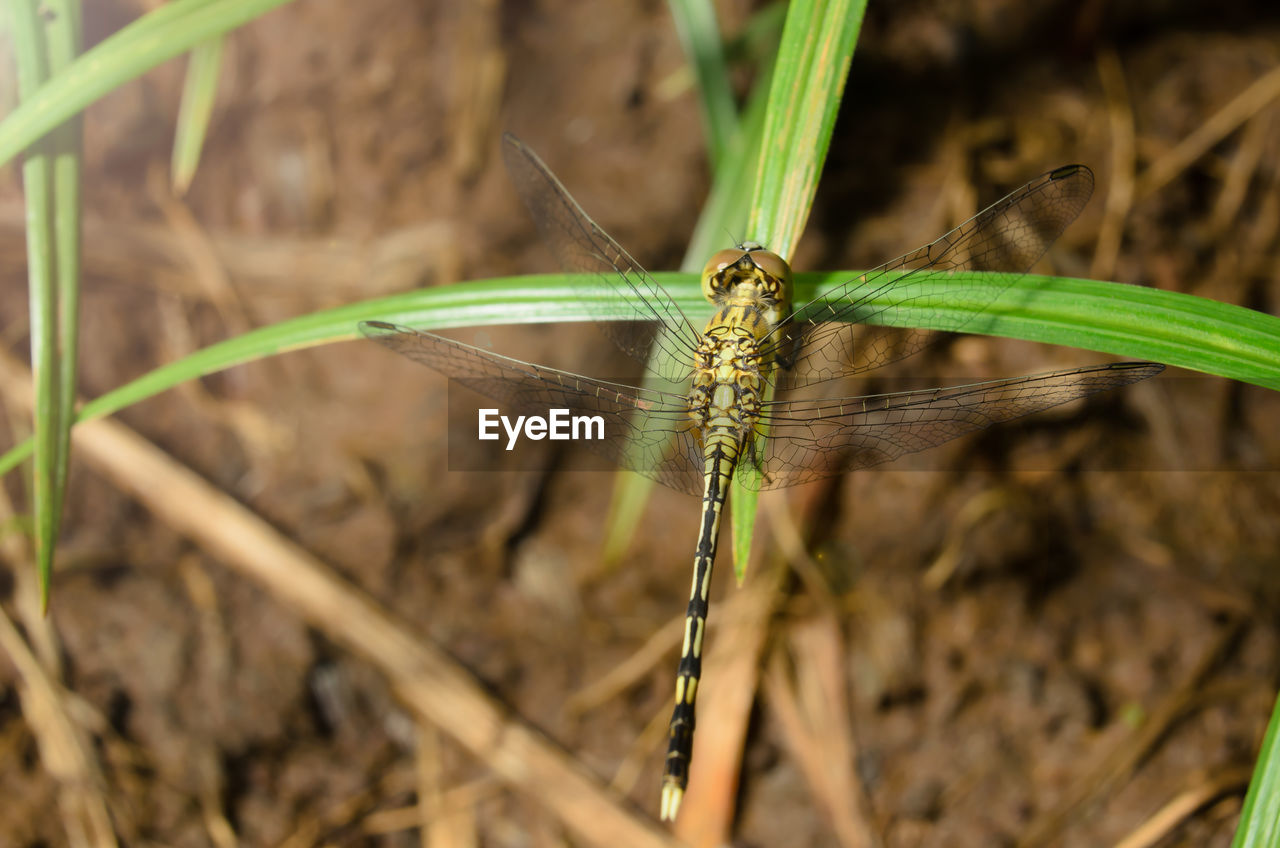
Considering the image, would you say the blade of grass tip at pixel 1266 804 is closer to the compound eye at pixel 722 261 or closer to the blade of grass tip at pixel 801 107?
the blade of grass tip at pixel 801 107

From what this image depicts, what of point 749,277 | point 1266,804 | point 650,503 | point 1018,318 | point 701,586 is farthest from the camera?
point 650,503

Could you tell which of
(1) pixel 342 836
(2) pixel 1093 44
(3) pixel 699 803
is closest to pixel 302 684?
(1) pixel 342 836

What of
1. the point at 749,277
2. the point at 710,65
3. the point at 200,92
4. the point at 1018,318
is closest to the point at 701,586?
the point at 749,277

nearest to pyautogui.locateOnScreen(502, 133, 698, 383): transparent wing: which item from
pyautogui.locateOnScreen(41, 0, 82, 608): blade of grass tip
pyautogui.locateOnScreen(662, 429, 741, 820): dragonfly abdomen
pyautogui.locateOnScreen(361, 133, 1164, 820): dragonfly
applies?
pyautogui.locateOnScreen(361, 133, 1164, 820): dragonfly

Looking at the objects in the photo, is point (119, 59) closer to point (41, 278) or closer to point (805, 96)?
point (41, 278)

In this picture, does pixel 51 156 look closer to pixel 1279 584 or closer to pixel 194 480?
pixel 194 480

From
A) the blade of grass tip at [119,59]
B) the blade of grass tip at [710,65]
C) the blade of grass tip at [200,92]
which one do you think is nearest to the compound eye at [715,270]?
the blade of grass tip at [710,65]
